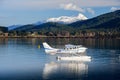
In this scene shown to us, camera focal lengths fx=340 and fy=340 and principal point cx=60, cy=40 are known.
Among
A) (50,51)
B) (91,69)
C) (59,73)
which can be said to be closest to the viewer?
Result: (59,73)

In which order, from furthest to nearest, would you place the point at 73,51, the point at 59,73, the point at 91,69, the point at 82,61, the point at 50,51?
the point at 50,51, the point at 73,51, the point at 82,61, the point at 91,69, the point at 59,73

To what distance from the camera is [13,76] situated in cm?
3516

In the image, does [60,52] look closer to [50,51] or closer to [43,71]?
[50,51]

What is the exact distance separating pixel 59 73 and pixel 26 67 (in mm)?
6718

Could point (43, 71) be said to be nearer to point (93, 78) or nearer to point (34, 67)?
point (34, 67)

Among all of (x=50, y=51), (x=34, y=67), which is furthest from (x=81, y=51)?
(x=34, y=67)

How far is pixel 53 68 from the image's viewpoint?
136 feet

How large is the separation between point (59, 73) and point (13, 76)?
5.23 metres

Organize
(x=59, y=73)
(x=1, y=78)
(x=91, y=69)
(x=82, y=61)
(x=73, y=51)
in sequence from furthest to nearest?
(x=73, y=51), (x=82, y=61), (x=91, y=69), (x=59, y=73), (x=1, y=78)

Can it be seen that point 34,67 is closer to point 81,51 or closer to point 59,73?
point 59,73

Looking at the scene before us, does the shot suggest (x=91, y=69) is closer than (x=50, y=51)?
Yes

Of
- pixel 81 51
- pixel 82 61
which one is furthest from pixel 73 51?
pixel 82 61

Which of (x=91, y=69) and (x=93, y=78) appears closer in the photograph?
(x=93, y=78)

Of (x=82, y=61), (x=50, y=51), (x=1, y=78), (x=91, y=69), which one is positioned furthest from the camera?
(x=50, y=51)
